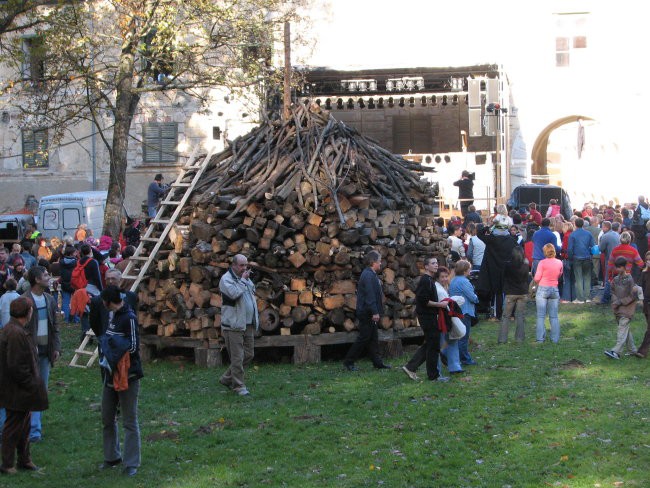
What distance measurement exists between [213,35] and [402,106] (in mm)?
11579

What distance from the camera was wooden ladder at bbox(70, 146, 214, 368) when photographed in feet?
50.5

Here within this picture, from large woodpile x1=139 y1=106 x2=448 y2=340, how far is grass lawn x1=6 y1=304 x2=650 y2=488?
0.83 meters

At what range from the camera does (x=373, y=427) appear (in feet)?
36.1

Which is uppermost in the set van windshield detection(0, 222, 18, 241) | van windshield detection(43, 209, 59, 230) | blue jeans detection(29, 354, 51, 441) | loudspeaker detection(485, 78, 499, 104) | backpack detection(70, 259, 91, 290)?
loudspeaker detection(485, 78, 499, 104)

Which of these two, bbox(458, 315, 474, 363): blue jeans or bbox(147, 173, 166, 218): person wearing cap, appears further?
bbox(147, 173, 166, 218): person wearing cap

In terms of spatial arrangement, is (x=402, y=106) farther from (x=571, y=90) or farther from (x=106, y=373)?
(x=106, y=373)

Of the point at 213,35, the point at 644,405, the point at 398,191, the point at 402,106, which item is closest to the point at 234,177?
the point at 398,191

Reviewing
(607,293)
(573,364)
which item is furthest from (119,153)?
(573,364)

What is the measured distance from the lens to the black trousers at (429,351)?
13000 mm

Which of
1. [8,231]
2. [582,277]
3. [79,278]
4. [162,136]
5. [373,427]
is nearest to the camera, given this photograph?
[373,427]

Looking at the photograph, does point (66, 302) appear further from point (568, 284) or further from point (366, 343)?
point (568, 284)

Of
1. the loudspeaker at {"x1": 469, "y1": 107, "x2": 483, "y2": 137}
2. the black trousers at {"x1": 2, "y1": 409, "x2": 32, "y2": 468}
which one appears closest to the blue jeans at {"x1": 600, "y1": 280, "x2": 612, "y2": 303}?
the loudspeaker at {"x1": 469, "y1": 107, "x2": 483, "y2": 137}

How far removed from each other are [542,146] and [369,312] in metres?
28.5

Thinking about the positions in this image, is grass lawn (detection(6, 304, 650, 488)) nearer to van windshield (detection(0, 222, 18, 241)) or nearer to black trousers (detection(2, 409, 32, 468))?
black trousers (detection(2, 409, 32, 468))
